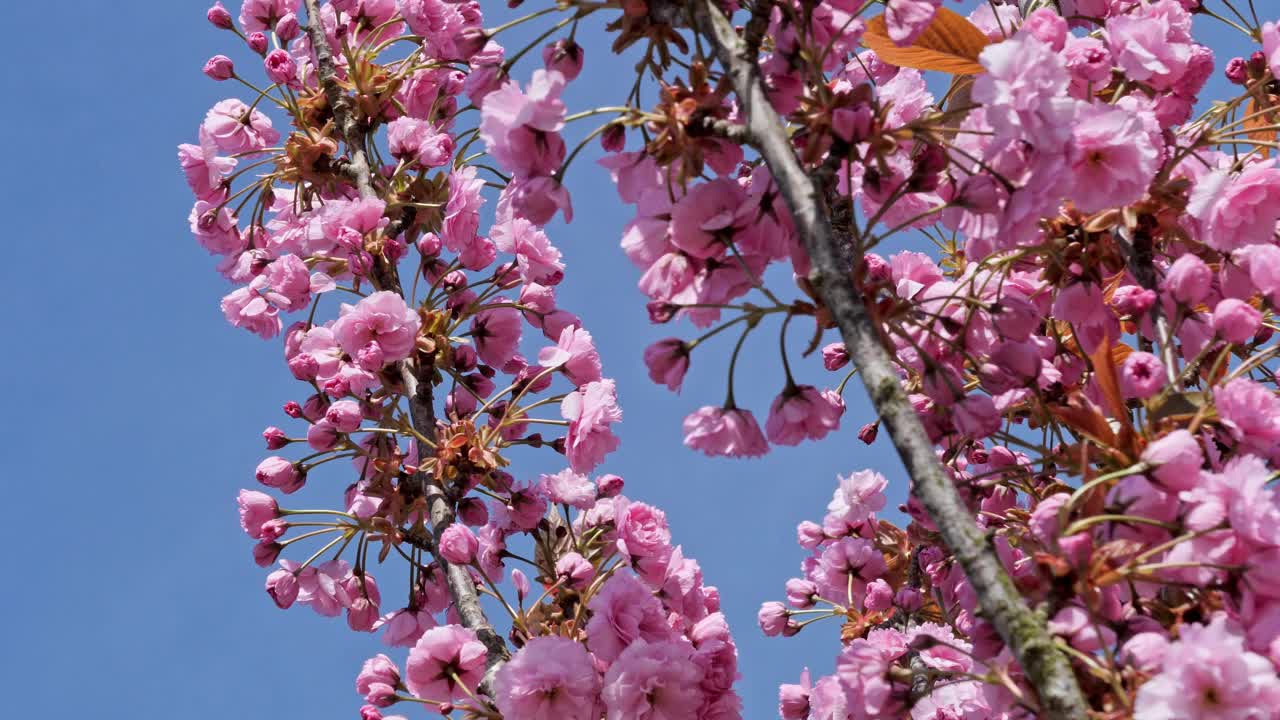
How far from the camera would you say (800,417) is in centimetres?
245

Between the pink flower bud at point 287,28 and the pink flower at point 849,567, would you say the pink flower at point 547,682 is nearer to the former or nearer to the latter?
the pink flower at point 849,567

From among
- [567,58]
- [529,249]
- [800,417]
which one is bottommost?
[800,417]

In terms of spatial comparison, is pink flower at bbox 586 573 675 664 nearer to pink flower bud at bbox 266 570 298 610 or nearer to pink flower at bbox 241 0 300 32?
pink flower bud at bbox 266 570 298 610

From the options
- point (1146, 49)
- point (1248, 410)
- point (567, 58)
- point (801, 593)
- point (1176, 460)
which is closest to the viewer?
point (1176, 460)

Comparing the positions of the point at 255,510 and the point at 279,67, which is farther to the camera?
the point at 279,67

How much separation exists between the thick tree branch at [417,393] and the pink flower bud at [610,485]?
63 centimetres

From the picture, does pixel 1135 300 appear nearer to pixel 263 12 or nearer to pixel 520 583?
pixel 520 583

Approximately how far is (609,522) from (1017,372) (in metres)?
1.83

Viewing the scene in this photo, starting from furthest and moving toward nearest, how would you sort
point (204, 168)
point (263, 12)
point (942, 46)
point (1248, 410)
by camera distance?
point (263, 12)
point (204, 168)
point (942, 46)
point (1248, 410)

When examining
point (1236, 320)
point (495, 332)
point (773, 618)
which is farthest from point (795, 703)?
point (1236, 320)

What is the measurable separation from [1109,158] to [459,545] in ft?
6.88

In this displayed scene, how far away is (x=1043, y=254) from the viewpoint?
2.92 metres

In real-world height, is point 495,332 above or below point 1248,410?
above

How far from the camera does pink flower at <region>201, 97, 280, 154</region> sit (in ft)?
15.1
